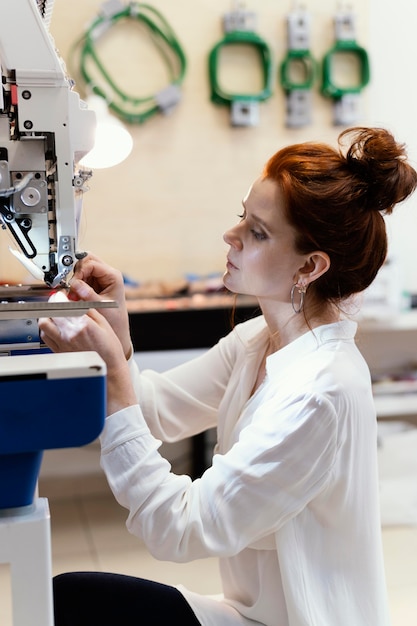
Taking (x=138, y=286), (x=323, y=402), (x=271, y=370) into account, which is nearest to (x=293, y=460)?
(x=323, y=402)

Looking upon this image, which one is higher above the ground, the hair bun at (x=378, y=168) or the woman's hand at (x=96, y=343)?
the hair bun at (x=378, y=168)

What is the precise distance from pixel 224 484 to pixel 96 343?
0.99ft

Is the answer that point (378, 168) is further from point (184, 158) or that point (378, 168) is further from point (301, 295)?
point (184, 158)

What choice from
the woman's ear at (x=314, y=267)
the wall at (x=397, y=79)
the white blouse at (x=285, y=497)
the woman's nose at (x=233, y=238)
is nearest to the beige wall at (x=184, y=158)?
the wall at (x=397, y=79)

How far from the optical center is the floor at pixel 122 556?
8.28ft

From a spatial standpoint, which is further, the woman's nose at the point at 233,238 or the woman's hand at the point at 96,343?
the woman's nose at the point at 233,238

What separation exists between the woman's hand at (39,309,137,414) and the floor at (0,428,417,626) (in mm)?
1398

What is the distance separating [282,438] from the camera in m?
1.21

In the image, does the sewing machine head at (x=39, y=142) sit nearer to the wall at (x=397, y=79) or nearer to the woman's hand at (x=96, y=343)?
the woman's hand at (x=96, y=343)

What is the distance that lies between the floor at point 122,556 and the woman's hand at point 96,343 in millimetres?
A: 1398

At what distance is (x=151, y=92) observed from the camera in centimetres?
346

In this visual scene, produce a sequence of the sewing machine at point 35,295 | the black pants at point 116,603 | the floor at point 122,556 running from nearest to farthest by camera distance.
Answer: the sewing machine at point 35,295, the black pants at point 116,603, the floor at point 122,556

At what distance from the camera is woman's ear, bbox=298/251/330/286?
1395 mm

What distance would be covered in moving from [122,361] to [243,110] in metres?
2.57
